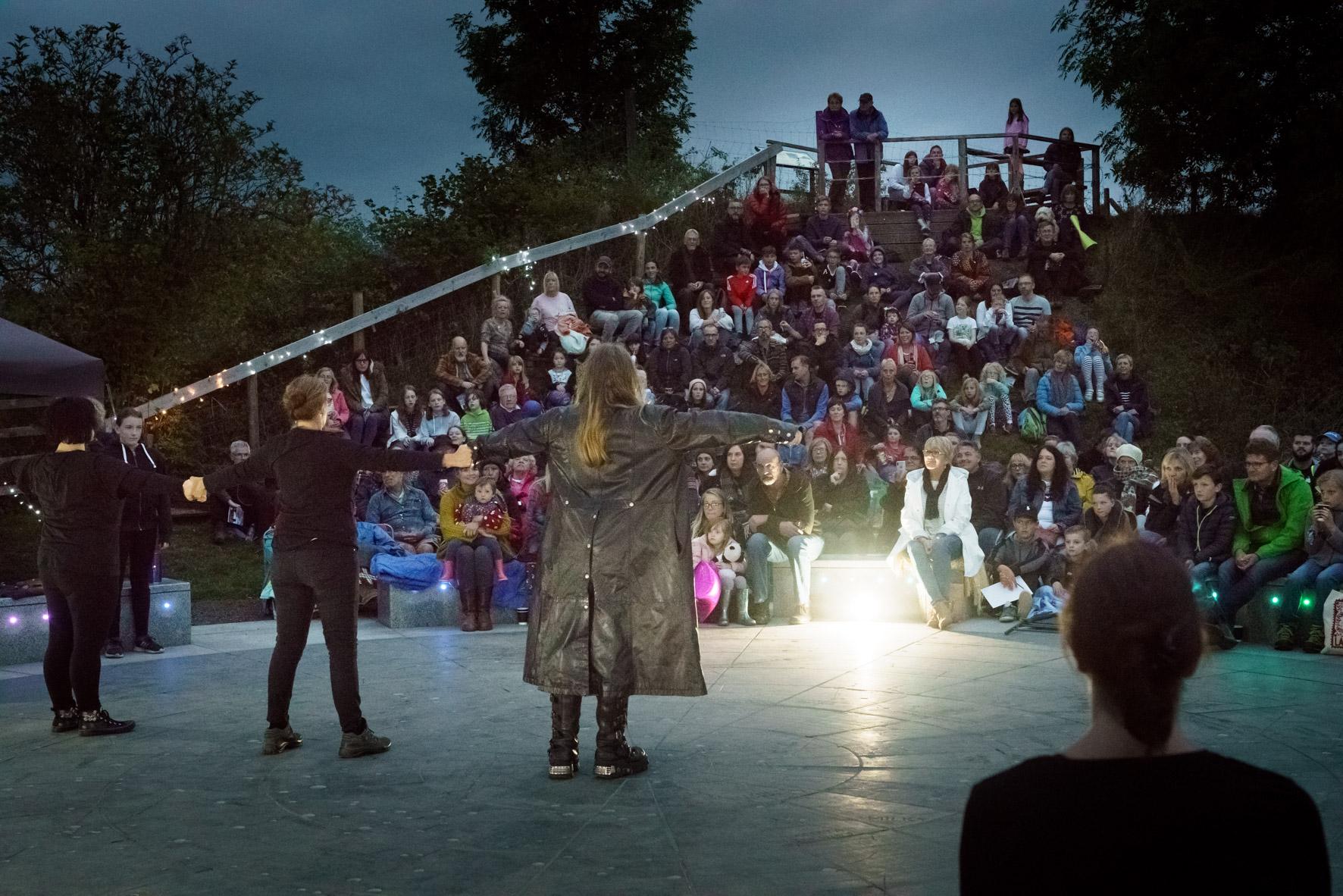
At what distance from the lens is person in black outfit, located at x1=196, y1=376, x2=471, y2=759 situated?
6348 mm

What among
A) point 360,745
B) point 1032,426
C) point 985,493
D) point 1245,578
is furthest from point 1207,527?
point 360,745

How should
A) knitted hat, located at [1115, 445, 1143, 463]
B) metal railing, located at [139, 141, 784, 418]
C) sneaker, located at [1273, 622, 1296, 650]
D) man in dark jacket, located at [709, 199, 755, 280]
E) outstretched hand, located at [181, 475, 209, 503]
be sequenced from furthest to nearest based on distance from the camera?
man in dark jacket, located at [709, 199, 755, 280], metal railing, located at [139, 141, 784, 418], knitted hat, located at [1115, 445, 1143, 463], sneaker, located at [1273, 622, 1296, 650], outstretched hand, located at [181, 475, 209, 503]

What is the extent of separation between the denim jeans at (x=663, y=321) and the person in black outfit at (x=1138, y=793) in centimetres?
1520

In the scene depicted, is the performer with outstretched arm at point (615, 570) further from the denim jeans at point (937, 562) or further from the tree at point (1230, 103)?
the tree at point (1230, 103)

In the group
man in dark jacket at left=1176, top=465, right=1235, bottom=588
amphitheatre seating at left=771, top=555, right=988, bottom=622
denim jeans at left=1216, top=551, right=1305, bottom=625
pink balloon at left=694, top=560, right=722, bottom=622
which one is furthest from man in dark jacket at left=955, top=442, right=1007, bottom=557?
pink balloon at left=694, top=560, right=722, bottom=622

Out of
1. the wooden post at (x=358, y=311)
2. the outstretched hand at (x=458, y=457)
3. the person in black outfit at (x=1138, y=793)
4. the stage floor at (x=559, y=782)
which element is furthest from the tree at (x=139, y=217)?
the person in black outfit at (x=1138, y=793)

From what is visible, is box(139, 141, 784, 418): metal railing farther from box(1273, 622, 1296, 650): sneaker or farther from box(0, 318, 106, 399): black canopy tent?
box(1273, 622, 1296, 650): sneaker

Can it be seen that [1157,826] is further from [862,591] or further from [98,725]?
[862,591]

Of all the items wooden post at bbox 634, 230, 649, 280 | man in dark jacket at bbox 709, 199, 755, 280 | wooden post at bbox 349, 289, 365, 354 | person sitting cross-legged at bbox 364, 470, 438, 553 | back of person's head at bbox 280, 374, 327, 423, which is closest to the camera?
back of person's head at bbox 280, 374, 327, 423

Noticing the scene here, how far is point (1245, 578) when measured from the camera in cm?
979

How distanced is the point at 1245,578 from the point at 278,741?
6.74 meters

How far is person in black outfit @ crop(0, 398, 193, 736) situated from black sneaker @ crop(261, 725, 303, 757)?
1.05 m

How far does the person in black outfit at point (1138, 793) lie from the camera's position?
6.15ft

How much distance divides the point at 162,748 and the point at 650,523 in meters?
2.74
